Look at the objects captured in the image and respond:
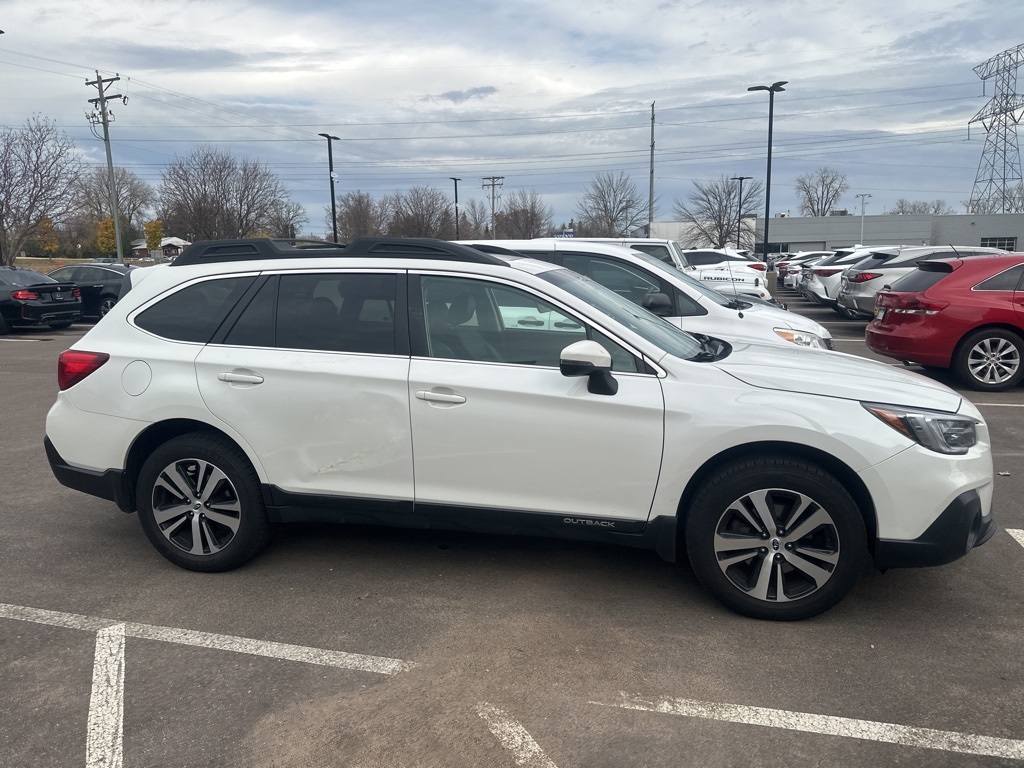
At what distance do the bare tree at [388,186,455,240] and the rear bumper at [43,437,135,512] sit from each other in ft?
146

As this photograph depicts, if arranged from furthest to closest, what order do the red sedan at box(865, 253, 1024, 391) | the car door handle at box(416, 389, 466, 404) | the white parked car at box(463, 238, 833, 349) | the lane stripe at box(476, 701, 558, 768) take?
1. the red sedan at box(865, 253, 1024, 391)
2. the white parked car at box(463, 238, 833, 349)
3. the car door handle at box(416, 389, 466, 404)
4. the lane stripe at box(476, 701, 558, 768)

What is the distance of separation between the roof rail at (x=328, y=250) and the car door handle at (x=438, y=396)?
0.74 meters

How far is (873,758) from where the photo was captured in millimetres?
2803

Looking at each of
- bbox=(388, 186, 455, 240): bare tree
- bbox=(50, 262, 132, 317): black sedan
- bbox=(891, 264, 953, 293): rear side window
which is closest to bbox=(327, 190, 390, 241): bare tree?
bbox=(388, 186, 455, 240): bare tree

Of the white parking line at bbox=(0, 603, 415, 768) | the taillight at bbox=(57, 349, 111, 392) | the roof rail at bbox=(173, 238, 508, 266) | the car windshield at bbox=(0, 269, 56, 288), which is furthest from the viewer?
the car windshield at bbox=(0, 269, 56, 288)

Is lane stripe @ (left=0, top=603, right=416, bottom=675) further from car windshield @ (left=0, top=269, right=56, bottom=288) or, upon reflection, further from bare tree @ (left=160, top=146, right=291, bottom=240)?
bare tree @ (left=160, top=146, right=291, bottom=240)

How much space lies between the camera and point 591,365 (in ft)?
12.2

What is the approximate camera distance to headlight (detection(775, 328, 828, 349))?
7621 millimetres

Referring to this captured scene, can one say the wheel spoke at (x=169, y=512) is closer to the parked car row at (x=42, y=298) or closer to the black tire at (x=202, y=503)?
the black tire at (x=202, y=503)

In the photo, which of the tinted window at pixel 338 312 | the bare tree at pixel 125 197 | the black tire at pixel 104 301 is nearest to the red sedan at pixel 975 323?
the tinted window at pixel 338 312

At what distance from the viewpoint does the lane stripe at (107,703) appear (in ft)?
9.40

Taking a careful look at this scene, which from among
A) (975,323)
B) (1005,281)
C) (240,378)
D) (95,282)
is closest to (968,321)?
(975,323)

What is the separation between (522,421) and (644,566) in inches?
47.8

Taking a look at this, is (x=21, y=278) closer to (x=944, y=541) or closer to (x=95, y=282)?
(x=95, y=282)
